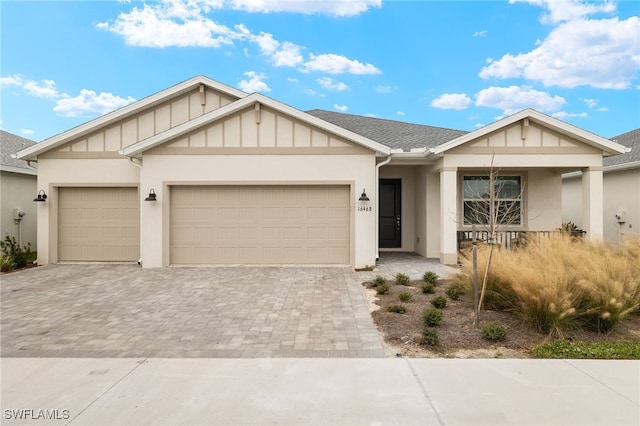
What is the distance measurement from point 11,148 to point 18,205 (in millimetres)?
2904

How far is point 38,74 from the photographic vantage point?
43.4ft

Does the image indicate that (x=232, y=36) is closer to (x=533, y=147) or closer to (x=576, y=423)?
(x=533, y=147)

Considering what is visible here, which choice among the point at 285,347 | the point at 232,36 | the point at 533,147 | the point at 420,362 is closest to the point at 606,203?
the point at 533,147

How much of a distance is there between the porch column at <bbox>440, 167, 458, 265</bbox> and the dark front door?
8.19 ft

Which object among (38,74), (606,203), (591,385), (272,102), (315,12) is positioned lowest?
(591,385)

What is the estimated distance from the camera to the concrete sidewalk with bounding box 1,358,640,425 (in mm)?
2709

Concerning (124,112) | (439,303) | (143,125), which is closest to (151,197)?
(143,125)

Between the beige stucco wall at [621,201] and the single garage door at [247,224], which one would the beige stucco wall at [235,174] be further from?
the beige stucco wall at [621,201]

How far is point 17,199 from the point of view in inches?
461

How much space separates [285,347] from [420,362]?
5.06ft

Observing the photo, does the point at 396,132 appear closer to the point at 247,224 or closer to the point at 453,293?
the point at 247,224

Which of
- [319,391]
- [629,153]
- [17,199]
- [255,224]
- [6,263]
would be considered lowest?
[319,391]

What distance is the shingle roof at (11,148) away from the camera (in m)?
11.6

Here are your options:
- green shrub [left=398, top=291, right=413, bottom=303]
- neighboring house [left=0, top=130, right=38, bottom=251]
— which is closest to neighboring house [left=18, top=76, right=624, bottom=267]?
neighboring house [left=0, top=130, right=38, bottom=251]
